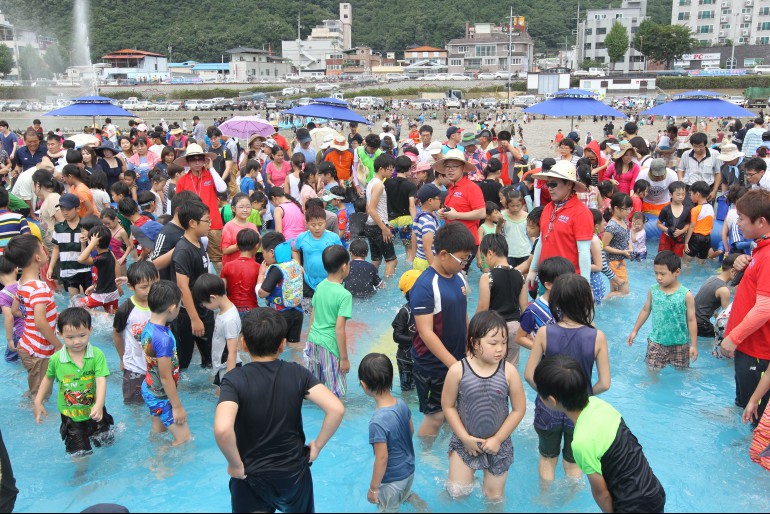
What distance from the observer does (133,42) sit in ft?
339

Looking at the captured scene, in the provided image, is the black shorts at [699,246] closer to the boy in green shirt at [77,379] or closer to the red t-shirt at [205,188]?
the red t-shirt at [205,188]

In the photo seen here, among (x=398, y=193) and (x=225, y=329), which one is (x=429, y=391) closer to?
(x=225, y=329)

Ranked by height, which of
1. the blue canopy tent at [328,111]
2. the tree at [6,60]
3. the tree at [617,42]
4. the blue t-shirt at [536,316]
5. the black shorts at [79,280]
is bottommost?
the black shorts at [79,280]

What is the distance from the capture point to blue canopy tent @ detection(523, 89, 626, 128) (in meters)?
11.9

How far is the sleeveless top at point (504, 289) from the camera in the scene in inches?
195

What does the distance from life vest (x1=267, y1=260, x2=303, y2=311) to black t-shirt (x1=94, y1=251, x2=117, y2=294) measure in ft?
6.75

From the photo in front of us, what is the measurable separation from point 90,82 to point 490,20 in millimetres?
89218

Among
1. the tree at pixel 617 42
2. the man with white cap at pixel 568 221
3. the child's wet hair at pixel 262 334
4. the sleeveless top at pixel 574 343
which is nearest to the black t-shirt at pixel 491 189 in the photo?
the man with white cap at pixel 568 221

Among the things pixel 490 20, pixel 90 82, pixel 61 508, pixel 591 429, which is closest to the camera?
pixel 591 429

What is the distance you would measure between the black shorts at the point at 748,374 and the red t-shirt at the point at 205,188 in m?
5.69

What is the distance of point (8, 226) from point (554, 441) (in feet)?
18.8

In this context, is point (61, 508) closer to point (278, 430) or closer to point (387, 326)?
point (278, 430)

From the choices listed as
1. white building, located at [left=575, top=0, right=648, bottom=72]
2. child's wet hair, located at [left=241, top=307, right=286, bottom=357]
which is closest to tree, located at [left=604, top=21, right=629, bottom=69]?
white building, located at [left=575, top=0, right=648, bottom=72]

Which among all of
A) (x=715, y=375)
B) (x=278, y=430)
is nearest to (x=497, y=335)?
(x=278, y=430)
